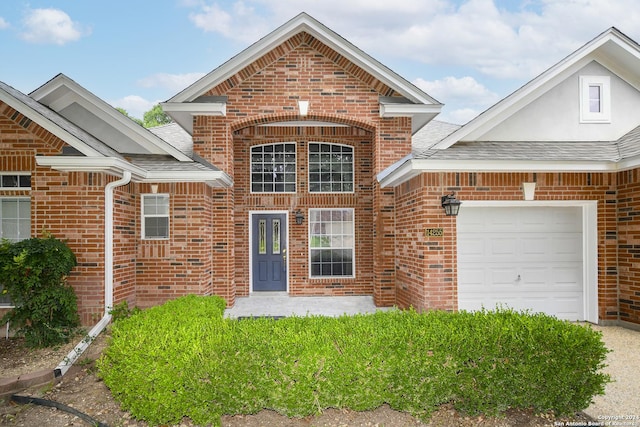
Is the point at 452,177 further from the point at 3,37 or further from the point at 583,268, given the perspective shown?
the point at 3,37

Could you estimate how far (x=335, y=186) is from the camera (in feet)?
36.9

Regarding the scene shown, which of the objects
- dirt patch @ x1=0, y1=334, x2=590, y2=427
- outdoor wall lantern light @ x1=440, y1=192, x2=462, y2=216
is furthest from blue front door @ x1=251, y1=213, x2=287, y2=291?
dirt patch @ x1=0, y1=334, x2=590, y2=427

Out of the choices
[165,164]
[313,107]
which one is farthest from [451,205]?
[165,164]

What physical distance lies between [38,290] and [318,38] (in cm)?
778

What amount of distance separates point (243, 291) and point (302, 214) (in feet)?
8.86

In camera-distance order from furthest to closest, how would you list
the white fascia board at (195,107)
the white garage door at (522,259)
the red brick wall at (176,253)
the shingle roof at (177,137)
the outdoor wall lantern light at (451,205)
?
the shingle roof at (177,137) → the white fascia board at (195,107) → the red brick wall at (176,253) → the white garage door at (522,259) → the outdoor wall lantern light at (451,205)

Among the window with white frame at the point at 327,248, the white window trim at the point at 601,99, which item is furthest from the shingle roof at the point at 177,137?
the white window trim at the point at 601,99

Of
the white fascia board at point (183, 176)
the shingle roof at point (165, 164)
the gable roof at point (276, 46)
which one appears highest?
the gable roof at point (276, 46)

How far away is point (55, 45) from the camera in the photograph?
31.9 metres

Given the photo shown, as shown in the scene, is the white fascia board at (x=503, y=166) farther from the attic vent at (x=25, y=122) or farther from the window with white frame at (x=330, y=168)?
the attic vent at (x=25, y=122)

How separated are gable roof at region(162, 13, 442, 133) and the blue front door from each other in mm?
3280

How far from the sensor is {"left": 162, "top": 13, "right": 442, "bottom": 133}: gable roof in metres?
9.25

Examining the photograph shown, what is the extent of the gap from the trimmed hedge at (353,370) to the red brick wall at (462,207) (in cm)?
320

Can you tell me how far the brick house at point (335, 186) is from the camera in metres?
7.12
